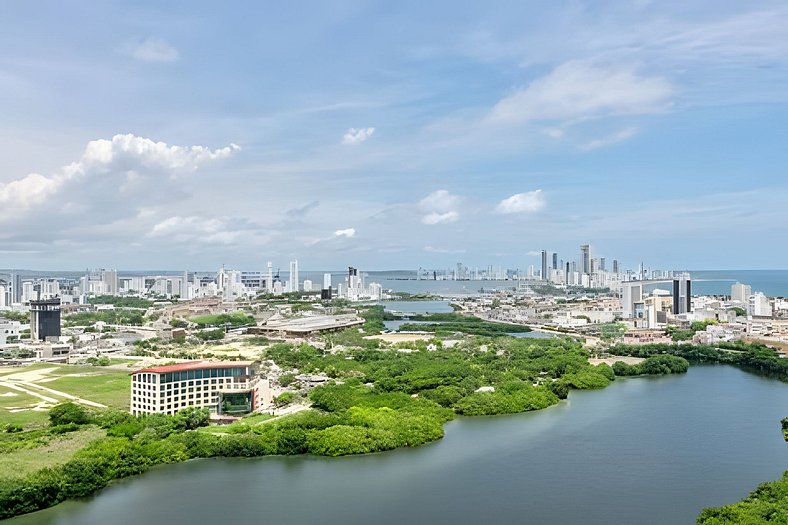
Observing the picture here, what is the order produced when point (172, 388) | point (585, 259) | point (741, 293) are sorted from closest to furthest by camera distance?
point (172, 388) < point (741, 293) < point (585, 259)

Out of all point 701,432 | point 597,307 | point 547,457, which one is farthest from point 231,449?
point 597,307

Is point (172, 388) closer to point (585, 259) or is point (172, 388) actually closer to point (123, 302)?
point (123, 302)

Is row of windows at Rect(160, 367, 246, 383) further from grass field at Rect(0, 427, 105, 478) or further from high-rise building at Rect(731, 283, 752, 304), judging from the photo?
high-rise building at Rect(731, 283, 752, 304)

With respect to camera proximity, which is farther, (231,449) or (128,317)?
(128,317)

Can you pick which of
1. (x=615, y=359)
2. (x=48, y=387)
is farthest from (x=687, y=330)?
(x=48, y=387)

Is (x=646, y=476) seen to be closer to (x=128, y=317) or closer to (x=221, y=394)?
(x=221, y=394)
